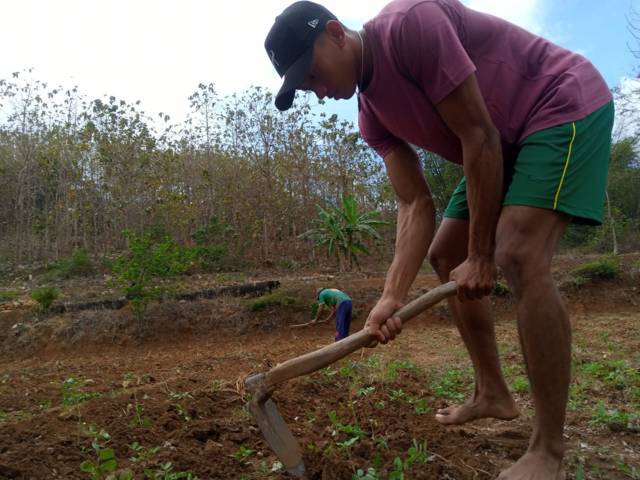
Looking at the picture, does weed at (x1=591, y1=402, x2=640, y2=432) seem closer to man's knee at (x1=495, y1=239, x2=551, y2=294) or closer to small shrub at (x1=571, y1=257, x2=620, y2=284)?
man's knee at (x1=495, y1=239, x2=551, y2=294)

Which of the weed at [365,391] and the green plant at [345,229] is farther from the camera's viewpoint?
the green plant at [345,229]

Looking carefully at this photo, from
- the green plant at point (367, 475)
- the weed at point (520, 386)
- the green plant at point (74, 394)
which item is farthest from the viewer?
the green plant at point (74, 394)

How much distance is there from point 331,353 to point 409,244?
0.63 meters

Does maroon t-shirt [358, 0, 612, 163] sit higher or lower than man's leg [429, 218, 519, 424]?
higher

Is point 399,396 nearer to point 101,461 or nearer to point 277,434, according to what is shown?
point 277,434

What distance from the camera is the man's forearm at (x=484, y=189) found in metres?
1.73

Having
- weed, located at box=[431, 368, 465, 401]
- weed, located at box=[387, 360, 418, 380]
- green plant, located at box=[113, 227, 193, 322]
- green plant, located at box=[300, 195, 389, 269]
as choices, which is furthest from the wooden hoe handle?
green plant, located at box=[300, 195, 389, 269]

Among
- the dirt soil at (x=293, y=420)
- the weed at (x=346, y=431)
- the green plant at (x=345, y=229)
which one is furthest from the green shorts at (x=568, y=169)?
the green plant at (x=345, y=229)

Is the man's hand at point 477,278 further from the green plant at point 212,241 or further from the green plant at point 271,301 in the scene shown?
the green plant at point 212,241

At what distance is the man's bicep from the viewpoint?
7.70ft

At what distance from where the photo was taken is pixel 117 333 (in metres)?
7.04

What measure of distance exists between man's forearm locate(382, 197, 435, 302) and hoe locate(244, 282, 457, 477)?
16 centimetres

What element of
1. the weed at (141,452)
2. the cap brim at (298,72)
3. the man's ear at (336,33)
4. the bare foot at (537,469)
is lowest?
the weed at (141,452)

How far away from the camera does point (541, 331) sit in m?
1.67
